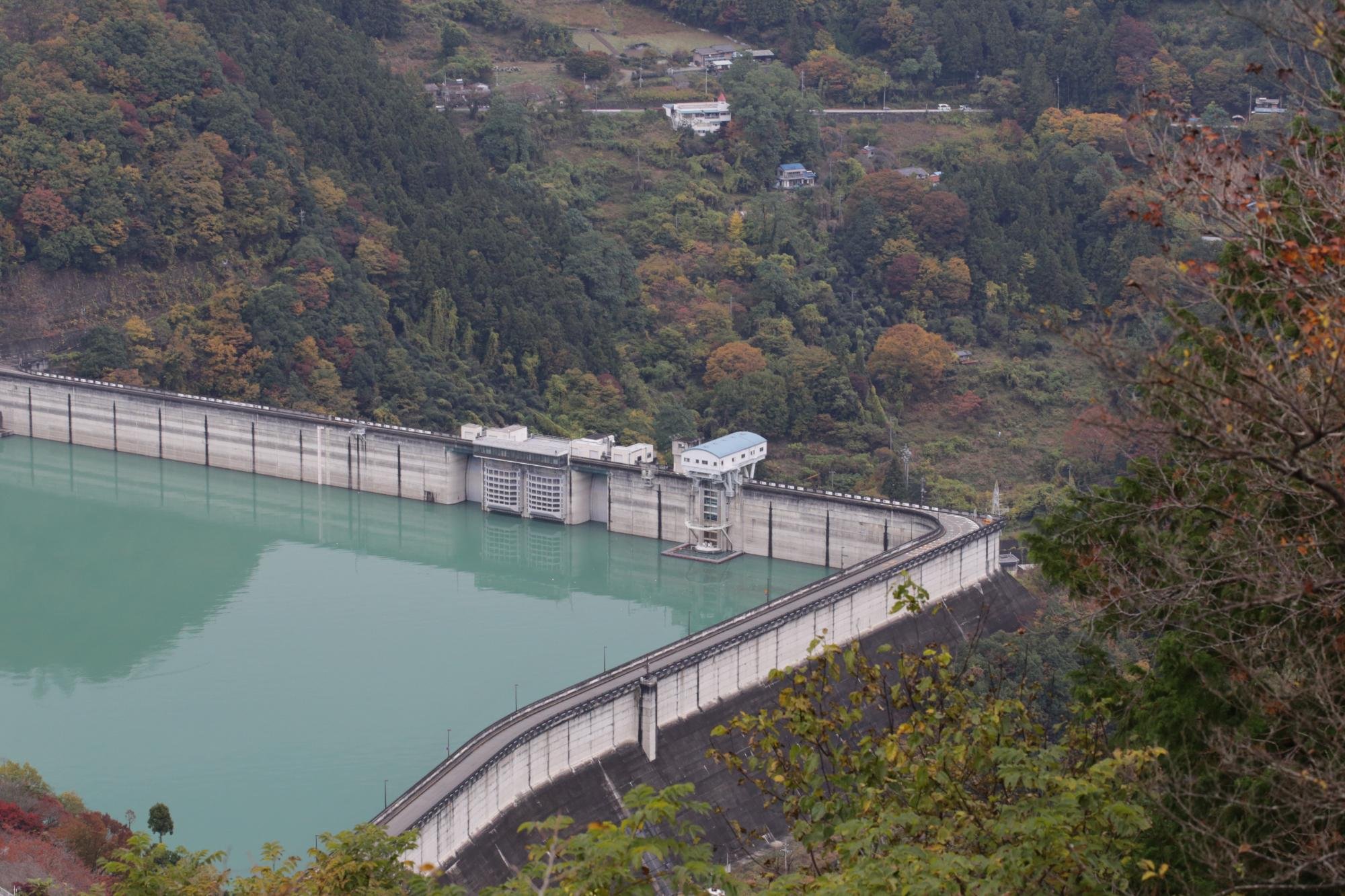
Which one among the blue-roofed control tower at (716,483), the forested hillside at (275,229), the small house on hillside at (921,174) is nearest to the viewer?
the blue-roofed control tower at (716,483)

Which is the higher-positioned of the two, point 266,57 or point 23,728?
point 266,57

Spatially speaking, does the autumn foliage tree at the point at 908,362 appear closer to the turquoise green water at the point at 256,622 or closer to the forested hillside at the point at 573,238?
the forested hillside at the point at 573,238

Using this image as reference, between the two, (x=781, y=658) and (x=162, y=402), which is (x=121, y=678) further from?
(x=162, y=402)

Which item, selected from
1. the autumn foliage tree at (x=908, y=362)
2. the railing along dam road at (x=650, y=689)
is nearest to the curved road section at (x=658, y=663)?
the railing along dam road at (x=650, y=689)

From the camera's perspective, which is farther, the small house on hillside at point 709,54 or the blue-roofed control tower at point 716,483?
the small house on hillside at point 709,54

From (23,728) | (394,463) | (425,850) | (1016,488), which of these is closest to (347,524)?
(394,463)
